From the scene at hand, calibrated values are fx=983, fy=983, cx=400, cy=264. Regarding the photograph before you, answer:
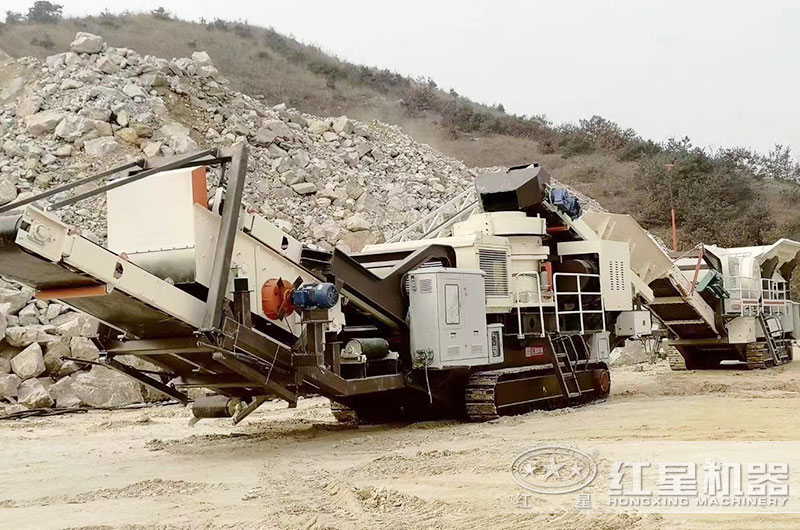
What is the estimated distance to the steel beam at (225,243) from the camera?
8.86 m

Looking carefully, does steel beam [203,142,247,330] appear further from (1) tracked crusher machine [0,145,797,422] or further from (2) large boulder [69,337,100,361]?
(2) large boulder [69,337,100,361]

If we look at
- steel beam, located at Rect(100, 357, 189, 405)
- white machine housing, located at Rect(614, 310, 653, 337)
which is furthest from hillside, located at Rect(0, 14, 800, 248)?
steel beam, located at Rect(100, 357, 189, 405)

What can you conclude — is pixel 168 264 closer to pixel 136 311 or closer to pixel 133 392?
pixel 136 311

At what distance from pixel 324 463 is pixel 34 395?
25.0ft

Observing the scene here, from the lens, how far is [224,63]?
4762 centimetres

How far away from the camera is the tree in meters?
46.9

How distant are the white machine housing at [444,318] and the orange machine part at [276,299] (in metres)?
1.71

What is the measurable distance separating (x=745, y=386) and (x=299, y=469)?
347 inches

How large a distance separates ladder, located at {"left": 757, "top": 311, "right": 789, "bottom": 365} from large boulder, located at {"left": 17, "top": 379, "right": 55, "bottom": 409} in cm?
1281

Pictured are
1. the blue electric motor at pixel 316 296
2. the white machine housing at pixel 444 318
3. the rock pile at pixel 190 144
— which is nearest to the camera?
the blue electric motor at pixel 316 296

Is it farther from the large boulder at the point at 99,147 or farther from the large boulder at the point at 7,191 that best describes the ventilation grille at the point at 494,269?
the large boulder at the point at 99,147

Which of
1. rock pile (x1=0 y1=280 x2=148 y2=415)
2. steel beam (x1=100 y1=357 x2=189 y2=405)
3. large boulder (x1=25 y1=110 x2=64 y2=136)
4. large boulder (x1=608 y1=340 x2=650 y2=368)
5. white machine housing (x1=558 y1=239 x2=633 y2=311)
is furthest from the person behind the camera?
large boulder (x1=25 y1=110 x2=64 y2=136)

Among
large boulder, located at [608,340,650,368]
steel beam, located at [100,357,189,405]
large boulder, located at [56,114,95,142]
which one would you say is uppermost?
large boulder, located at [56,114,95,142]

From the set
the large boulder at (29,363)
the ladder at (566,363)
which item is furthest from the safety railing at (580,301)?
the large boulder at (29,363)
